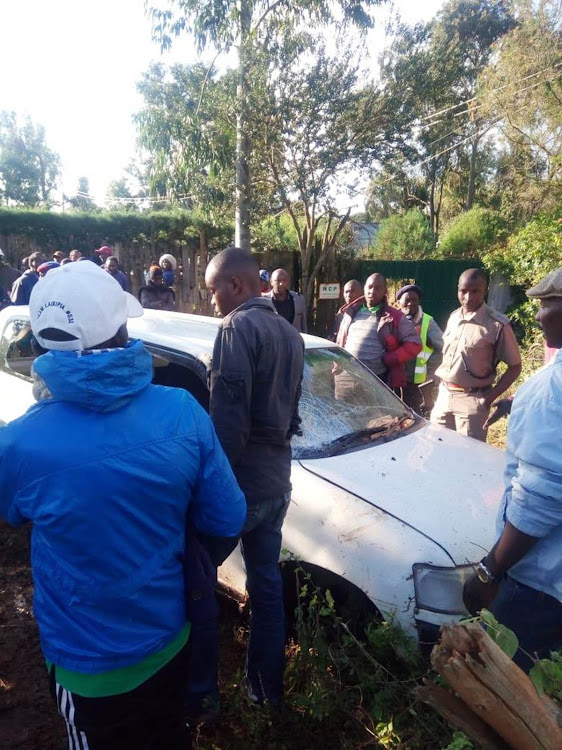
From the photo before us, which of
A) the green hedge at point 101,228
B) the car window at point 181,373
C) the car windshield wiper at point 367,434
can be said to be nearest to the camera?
the car windshield wiper at point 367,434

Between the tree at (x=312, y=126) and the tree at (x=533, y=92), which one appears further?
the tree at (x=533, y=92)

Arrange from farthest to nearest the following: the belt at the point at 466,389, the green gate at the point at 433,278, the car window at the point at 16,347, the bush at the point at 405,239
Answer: the bush at the point at 405,239 → the green gate at the point at 433,278 → the belt at the point at 466,389 → the car window at the point at 16,347

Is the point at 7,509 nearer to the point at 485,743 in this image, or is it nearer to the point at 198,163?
the point at 485,743

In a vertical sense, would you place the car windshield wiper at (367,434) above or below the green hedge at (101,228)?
below

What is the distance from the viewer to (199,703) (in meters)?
1.86

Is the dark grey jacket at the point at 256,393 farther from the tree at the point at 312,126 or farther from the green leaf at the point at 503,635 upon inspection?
the tree at the point at 312,126

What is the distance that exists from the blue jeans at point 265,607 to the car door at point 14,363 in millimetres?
2269

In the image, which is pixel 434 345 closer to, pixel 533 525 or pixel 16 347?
pixel 16 347

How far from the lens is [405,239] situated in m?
20.6

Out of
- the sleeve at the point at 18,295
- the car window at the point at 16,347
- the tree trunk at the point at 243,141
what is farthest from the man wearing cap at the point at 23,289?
the car window at the point at 16,347

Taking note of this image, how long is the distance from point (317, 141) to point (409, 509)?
9.59 m

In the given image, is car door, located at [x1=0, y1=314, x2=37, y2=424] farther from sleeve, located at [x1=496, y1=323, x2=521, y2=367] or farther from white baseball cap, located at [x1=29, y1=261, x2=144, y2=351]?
sleeve, located at [x1=496, y1=323, x2=521, y2=367]

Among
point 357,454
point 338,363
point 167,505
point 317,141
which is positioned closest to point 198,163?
point 317,141

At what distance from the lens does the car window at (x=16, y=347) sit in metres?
4.24
